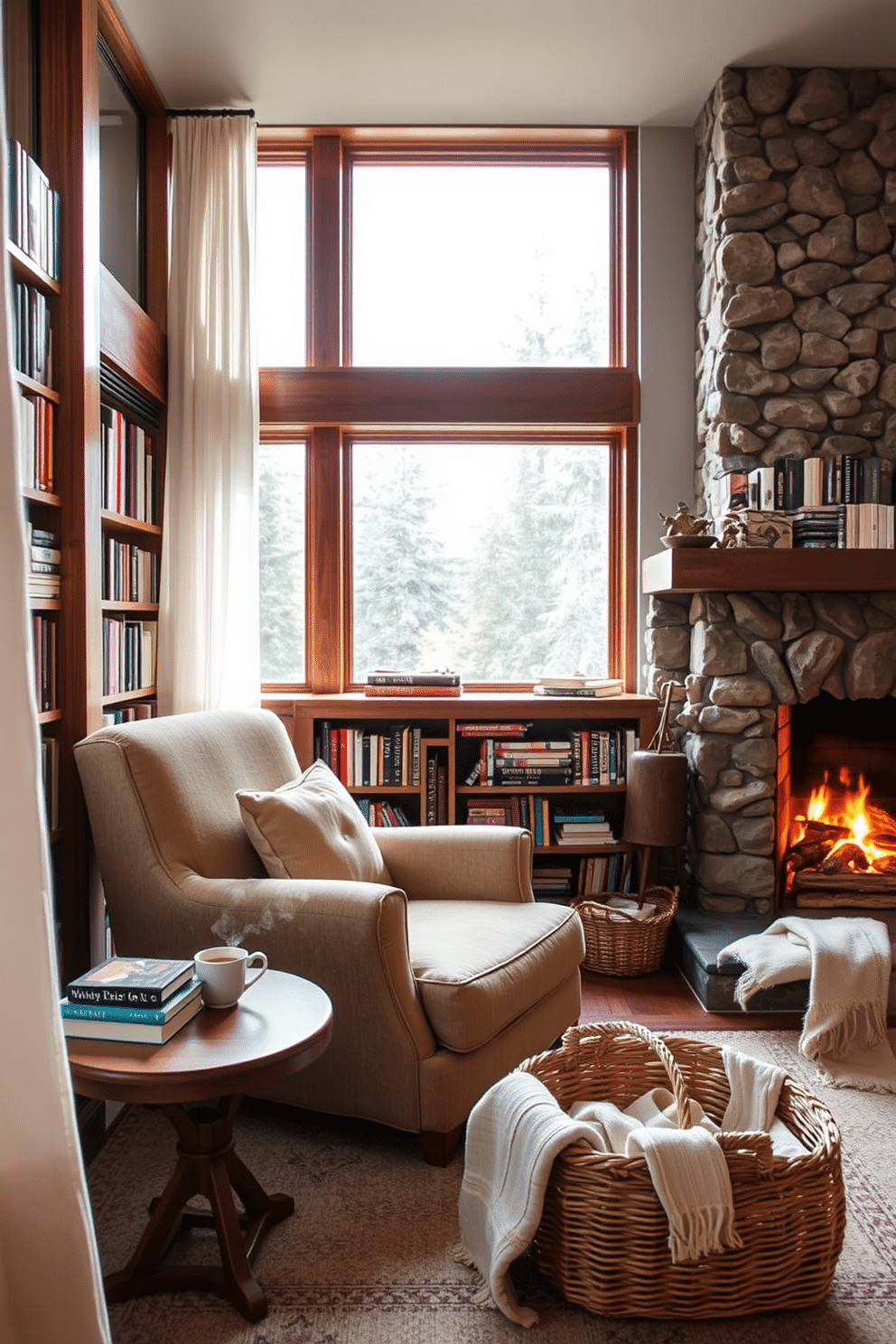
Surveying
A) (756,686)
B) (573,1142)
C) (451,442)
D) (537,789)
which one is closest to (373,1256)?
(573,1142)

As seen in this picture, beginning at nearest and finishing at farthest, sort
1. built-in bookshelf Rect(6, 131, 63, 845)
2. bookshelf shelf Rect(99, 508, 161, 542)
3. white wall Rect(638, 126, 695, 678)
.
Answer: built-in bookshelf Rect(6, 131, 63, 845) < bookshelf shelf Rect(99, 508, 161, 542) < white wall Rect(638, 126, 695, 678)

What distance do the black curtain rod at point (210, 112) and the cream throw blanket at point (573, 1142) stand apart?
137 inches

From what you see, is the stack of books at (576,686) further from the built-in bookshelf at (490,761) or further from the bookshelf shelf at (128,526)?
the bookshelf shelf at (128,526)

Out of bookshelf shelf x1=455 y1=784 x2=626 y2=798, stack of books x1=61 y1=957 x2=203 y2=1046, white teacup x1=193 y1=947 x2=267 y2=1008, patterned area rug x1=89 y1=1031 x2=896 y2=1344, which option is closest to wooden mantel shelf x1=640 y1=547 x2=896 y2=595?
bookshelf shelf x1=455 y1=784 x2=626 y2=798

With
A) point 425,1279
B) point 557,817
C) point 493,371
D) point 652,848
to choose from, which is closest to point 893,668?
point 652,848

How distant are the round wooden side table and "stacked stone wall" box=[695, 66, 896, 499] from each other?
265 centimetres

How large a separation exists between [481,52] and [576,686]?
2.16 metres

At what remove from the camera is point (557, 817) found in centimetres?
391

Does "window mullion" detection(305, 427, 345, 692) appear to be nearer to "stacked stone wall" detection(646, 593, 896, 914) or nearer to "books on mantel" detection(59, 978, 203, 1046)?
"stacked stone wall" detection(646, 593, 896, 914)

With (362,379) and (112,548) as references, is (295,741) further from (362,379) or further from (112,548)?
(362,379)

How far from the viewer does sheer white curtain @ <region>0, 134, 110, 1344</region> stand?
1.03 meters

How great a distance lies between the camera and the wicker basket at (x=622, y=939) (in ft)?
11.6

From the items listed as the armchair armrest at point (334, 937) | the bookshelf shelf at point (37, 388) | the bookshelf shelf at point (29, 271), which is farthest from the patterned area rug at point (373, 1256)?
the bookshelf shelf at point (29, 271)

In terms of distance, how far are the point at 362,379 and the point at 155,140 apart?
A: 3.71ft
